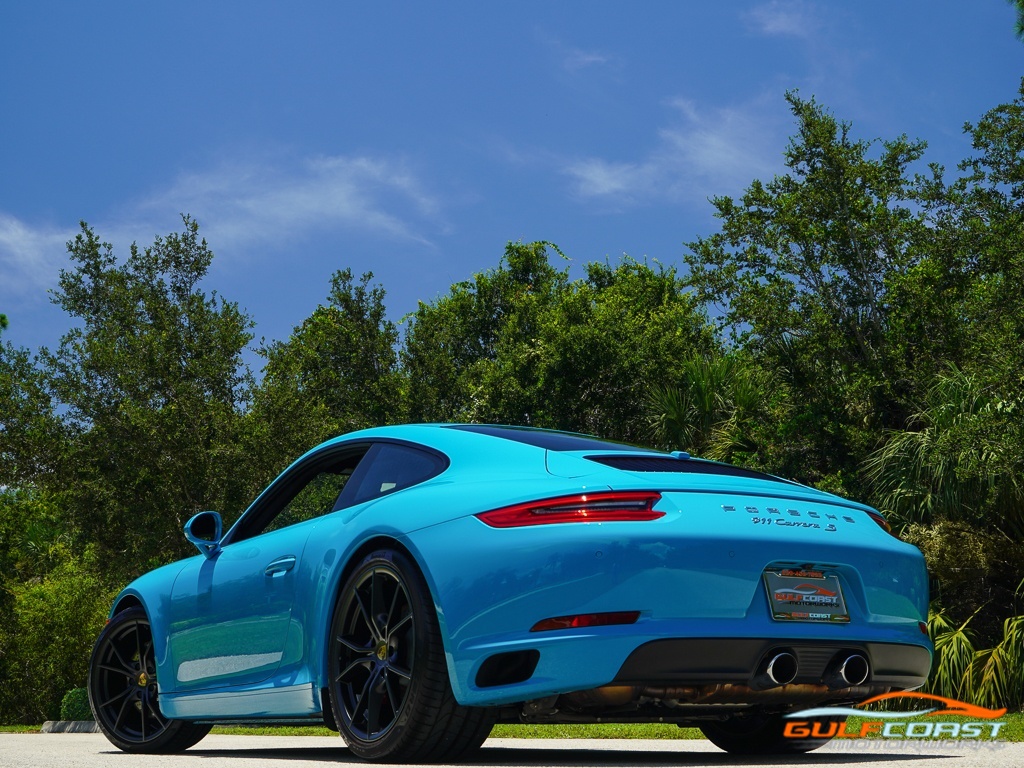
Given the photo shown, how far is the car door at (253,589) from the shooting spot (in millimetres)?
5684

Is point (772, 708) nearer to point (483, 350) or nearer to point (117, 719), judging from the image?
point (117, 719)

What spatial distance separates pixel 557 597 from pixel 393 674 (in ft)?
2.94

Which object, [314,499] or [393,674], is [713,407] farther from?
[393,674]

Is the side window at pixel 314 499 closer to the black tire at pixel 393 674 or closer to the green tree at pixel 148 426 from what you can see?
the black tire at pixel 393 674

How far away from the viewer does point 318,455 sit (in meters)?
6.08

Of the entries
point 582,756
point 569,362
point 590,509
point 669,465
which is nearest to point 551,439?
point 669,465

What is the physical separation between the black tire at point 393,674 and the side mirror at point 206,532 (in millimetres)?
1540

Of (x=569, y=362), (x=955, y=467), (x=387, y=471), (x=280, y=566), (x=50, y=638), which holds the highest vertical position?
(x=569, y=362)

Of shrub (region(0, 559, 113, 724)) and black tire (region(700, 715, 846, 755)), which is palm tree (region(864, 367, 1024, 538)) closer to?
black tire (region(700, 715, 846, 755))

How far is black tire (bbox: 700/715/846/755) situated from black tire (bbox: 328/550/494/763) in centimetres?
184

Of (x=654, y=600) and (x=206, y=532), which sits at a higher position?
(x=206, y=532)

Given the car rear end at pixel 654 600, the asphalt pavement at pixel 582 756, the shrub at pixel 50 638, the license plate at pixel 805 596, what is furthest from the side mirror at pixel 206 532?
the shrub at pixel 50 638

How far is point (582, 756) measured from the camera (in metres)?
6.09

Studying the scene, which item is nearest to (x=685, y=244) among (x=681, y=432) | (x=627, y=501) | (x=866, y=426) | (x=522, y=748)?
(x=681, y=432)
